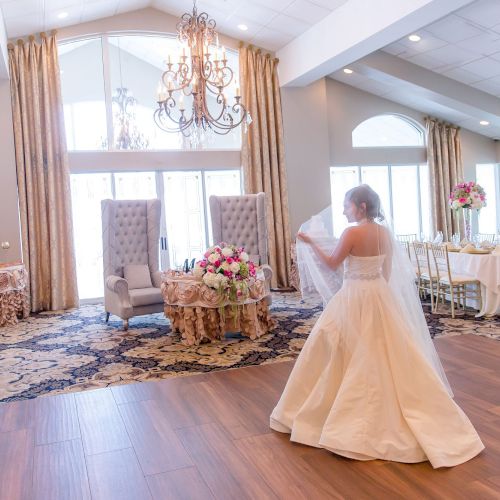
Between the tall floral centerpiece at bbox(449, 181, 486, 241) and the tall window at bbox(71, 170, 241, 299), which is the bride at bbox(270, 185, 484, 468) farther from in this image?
the tall window at bbox(71, 170, 241, 299)

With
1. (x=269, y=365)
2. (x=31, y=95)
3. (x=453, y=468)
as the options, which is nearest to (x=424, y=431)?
(x=453, y=468)

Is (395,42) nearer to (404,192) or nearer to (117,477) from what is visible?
(404,192)

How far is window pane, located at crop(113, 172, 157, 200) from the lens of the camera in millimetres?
9867

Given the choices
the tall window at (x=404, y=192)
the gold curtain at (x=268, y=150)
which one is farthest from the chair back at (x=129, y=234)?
the tall window at (x=404, y=192)

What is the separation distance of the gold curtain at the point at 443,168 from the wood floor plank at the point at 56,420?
935 cm

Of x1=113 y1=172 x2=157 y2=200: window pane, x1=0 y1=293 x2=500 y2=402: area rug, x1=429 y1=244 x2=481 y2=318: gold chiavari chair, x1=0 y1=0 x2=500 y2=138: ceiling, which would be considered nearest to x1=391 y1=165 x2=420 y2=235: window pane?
x1=0 y1=0 x2=500 y2=138: ceiling

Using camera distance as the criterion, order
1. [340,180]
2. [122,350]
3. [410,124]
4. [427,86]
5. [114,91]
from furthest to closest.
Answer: [410,124] → [340,180] → [427,86] → [114,91] → [122,350]

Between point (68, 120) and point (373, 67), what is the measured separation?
516 centimetres

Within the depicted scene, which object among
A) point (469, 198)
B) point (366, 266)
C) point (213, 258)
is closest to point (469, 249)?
point (469, 198)

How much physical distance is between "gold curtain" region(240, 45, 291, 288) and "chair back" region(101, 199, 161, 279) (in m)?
2.49

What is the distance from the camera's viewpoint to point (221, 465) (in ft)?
10.5

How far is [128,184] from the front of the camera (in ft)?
32.5

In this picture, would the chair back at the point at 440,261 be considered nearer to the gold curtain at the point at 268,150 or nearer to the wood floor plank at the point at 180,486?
the gold curtain at the point at 268,150

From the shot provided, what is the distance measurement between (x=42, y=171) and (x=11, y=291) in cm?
214
